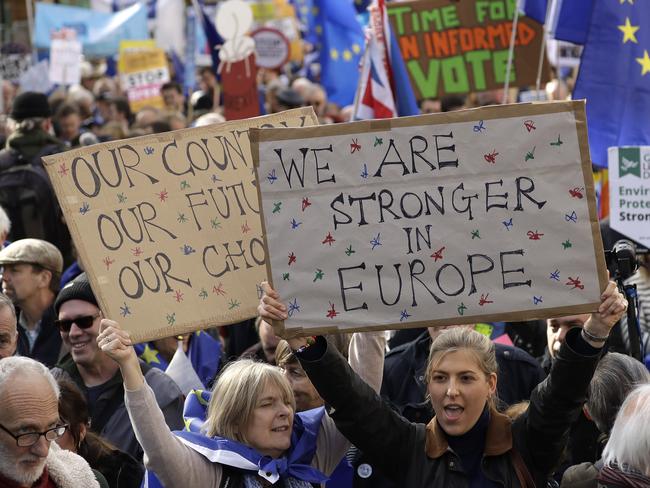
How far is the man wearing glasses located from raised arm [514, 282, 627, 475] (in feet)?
4.58

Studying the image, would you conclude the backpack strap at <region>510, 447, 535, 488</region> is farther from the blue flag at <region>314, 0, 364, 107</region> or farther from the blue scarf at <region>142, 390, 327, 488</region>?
the blue flag at <region>314, 0, 364, 107</region>

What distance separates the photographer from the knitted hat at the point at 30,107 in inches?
362

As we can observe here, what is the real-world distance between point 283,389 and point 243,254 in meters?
0.65

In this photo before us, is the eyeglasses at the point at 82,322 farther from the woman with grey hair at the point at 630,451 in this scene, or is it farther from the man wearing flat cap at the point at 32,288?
the woman with grey hair at the point at 630,451

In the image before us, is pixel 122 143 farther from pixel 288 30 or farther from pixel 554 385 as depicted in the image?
pixel 288 30

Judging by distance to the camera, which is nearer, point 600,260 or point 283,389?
point 600,260

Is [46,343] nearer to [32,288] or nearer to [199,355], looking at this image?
[32,288]

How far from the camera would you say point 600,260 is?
4.23 m

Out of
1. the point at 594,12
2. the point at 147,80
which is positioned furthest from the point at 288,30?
the point at 594,12

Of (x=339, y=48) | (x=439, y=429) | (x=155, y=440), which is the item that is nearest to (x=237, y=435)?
(x=155, y=440)

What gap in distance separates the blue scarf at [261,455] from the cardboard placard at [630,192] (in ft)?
8.34

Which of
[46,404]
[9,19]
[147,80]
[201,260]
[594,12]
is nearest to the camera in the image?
[46,404]

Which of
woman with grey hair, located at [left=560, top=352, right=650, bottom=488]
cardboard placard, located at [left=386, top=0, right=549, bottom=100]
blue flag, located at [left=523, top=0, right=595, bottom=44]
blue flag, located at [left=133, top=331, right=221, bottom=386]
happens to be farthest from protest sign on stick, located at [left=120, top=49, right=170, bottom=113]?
woman with grey hair, located at [left=560, top=352, right=650, bottom=488]

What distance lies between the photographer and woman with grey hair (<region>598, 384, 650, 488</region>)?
3.43 meters
